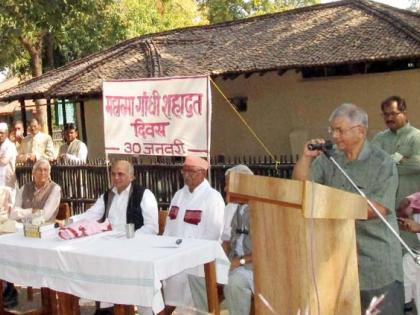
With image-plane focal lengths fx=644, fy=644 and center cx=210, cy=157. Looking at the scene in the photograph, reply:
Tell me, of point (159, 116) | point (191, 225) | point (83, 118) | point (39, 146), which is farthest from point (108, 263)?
point (83, 118)

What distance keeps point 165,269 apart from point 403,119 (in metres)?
2.56

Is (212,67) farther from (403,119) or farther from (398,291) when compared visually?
(398,291)

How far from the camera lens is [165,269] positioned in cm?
448

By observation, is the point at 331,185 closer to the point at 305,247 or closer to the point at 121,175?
the point at 305,247

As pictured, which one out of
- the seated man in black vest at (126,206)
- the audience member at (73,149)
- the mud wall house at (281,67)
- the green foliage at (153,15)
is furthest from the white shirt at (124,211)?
the green foliage at (153,15)

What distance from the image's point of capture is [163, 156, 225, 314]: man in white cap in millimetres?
5488

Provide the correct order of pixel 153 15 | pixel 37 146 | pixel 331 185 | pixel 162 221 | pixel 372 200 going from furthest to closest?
pixel 153 15, pixel 37 146, pixel 162 221, pixel 331 185, pixel 372 200

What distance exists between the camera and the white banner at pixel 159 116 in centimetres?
686

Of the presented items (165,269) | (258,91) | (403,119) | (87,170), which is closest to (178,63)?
(258,91)

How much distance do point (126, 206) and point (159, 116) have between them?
1.57 m

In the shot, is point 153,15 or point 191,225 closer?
point 191,225

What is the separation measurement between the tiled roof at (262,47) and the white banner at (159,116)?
17.4 feet

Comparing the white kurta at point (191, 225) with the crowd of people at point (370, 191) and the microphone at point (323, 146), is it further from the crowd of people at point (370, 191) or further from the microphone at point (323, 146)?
the microphone at point (323, 146)

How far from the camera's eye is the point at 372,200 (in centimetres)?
348
